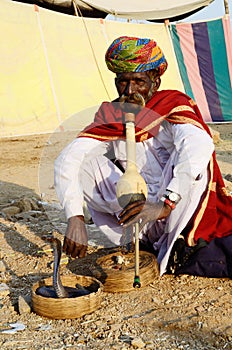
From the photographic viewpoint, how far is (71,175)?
8.86 ft

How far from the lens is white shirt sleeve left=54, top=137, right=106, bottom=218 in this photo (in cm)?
264

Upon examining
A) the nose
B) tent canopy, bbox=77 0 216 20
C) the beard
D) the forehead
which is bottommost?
the beard

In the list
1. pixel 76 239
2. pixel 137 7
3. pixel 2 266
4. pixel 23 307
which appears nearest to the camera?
pixel 23 307

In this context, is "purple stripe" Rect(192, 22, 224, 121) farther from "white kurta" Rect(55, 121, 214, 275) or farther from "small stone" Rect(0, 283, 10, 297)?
"small stone" Rect(0, 283, 10, 297)

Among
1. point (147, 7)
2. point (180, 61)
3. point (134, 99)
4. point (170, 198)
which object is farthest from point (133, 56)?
point (147, 7)

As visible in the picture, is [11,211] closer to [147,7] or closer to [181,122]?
[181,122]

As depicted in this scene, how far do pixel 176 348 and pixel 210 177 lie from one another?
97 centimetres

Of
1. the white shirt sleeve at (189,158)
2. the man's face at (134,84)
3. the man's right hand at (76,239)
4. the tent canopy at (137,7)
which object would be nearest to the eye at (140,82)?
the man's face at (134,84)

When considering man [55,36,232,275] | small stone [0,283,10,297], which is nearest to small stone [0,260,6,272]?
small stone [0,283,10,297]

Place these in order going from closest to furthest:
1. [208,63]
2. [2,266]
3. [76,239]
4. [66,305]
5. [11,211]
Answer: [66,305], [76,239], [2,266], [11,211], [208,63]

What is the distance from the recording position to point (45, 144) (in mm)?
8336

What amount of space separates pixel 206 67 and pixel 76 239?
9020 mm

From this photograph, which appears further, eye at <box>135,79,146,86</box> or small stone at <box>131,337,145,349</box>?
eye at <box>135,79,146,86</box>

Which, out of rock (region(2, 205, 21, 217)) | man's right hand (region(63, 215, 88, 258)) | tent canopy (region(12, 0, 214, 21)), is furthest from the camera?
tent canopy (region(12, 0, 214, 21))
